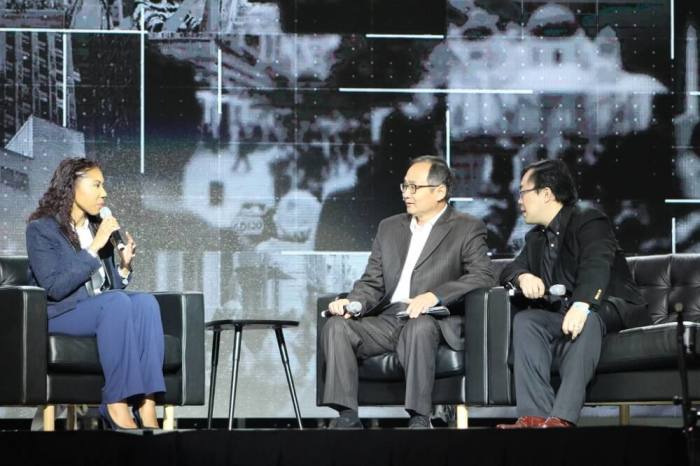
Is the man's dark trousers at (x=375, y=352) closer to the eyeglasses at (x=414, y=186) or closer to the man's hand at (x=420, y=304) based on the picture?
the man's hand at (x=420, y=304)

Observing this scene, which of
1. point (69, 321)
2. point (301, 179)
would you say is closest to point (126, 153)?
point (301, 179)

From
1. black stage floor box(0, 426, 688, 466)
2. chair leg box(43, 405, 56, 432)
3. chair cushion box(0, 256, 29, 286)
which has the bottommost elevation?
chair leg box(43, 405, 56, 432)

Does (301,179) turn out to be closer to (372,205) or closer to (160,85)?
(372,205)

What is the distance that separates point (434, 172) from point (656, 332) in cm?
120

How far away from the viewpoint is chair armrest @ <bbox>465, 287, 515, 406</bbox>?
184 inches

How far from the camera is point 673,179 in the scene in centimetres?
652

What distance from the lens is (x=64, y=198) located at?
198 inches

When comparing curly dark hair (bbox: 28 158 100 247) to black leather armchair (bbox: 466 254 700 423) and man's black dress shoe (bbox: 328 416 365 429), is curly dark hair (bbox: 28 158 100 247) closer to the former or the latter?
man's black dress shoe (bbox: 328 416 365 429)

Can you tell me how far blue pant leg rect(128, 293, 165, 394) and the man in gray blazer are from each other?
2.12ft

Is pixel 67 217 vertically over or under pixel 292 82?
under

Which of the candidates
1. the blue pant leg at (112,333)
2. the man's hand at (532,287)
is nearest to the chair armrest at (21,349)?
the blue pant leg at (112,333)

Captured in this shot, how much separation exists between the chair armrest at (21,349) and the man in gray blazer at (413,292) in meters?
1.10

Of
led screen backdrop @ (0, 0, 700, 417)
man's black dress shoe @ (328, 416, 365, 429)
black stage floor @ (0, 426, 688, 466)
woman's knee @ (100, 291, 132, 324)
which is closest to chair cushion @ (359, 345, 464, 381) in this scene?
man's black dress shoe @ (328, 416, 365, 429)

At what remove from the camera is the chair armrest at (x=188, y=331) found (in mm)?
5074
